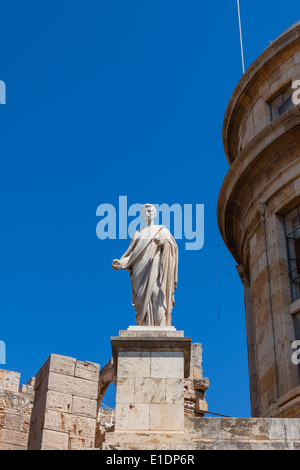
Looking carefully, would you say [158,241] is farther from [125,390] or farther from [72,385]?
[72,385]

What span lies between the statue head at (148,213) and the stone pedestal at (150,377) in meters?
2.22

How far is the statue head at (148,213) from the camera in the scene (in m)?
13.7

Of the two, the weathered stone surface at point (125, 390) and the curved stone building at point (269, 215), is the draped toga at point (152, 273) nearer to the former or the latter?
the weathered stone surface at point (125, 390)

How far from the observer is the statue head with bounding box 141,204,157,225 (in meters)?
13.7

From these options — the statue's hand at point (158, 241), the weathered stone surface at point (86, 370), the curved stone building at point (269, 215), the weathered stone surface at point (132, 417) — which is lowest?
the weathered stone surface at point (132, 417)

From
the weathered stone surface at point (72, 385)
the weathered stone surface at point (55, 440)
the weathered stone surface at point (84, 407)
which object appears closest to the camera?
the weathered stone surface at point (55, 440)

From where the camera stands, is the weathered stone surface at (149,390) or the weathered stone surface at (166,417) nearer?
the weathered stone surface at (166,417)

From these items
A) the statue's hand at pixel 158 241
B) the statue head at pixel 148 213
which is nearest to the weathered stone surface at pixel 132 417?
the statue's hand at pixel 158 241

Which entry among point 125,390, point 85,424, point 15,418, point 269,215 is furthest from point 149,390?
point 269,215

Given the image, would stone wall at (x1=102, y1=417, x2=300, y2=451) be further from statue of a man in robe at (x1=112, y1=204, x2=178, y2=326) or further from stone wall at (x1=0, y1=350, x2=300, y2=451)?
statue of a man in robe at (x1=112, y1=204, x2=178, y2=326)

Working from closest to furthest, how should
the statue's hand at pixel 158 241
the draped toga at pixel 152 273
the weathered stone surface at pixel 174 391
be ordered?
the weathered stone surface at pixel 174 391 → the draped toga at pixel 152 273 → the statue's hand at pixel 158 241

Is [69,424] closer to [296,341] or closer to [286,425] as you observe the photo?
[286,425]

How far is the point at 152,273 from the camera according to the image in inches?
505
